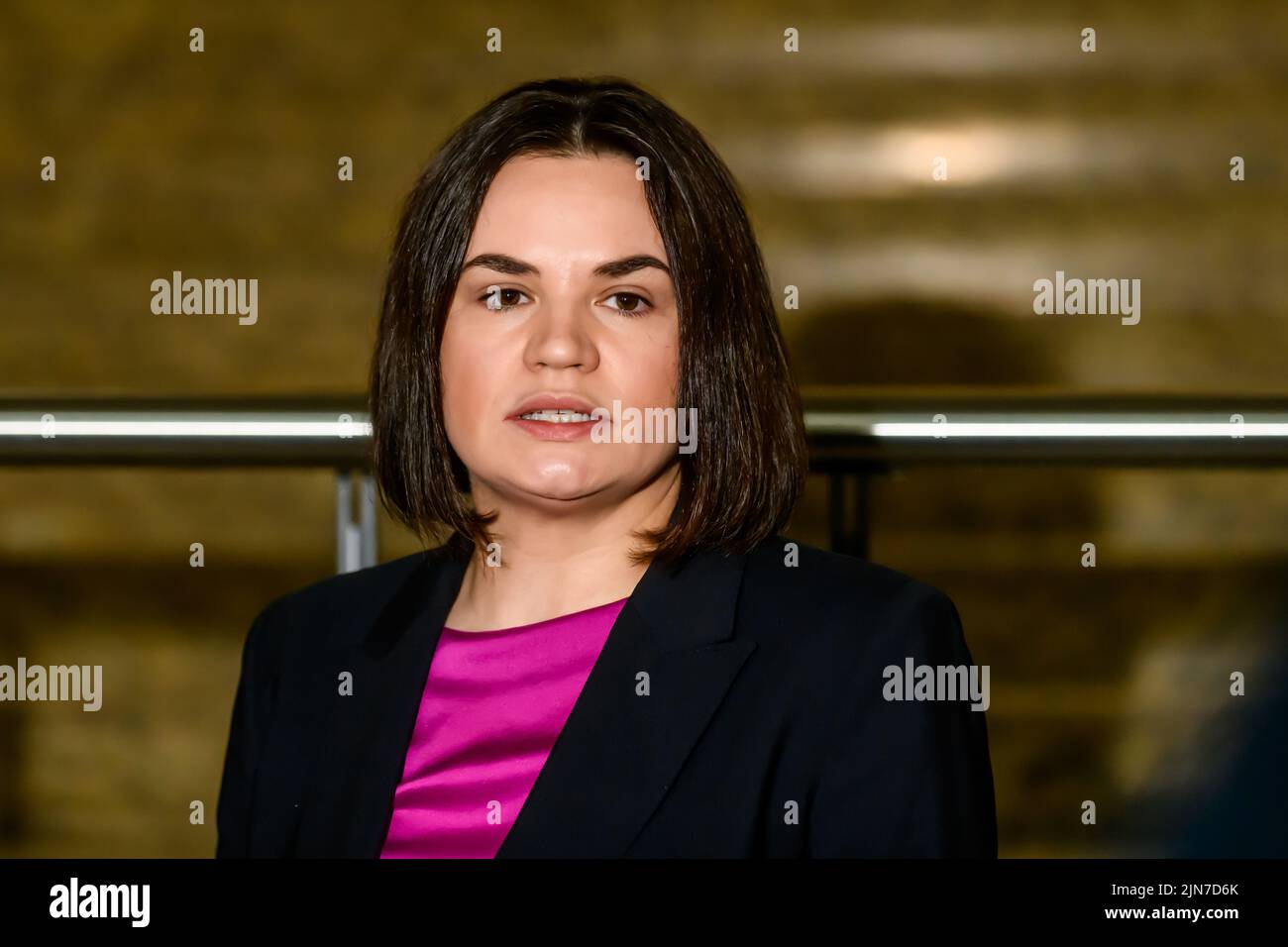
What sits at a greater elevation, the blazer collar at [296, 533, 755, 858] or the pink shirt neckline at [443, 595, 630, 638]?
the pink shirt neckline at [443, 595, 630, 638]

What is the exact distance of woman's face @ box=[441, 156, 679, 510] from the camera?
3.14ft

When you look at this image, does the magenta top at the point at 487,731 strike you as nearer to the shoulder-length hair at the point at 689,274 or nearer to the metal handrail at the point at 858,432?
the shoulder-length hair at the point at 689,274

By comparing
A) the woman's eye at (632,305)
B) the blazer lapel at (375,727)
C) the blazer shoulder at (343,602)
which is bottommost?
the blazer lapel at (375,727)

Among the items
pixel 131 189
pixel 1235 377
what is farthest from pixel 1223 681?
pixel 131 189

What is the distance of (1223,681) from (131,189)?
2139 mm

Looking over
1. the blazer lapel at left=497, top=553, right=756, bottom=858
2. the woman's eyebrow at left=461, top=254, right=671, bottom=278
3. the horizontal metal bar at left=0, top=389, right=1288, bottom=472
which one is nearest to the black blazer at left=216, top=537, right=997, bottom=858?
the blazer lapel at left=497, top=553, right=756, bottom=858

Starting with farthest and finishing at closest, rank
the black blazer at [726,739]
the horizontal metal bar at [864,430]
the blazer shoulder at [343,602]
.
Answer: the blazer shoulder at [343,602]
the horizontal metal bar at [864,430]
the black blazer at [726,739]

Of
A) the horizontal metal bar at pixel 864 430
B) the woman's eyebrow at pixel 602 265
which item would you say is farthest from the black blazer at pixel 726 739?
the woman's eyebrow at pixel 602 265

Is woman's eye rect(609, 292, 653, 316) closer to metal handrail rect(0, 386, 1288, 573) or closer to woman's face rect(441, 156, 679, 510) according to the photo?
woman's face rect(441, 156, 679, 510)

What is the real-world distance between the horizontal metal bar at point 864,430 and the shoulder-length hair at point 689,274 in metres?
0.06

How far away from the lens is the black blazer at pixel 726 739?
895 mm

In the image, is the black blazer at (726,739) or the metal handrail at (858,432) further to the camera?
the metal handrail at (858,432)
